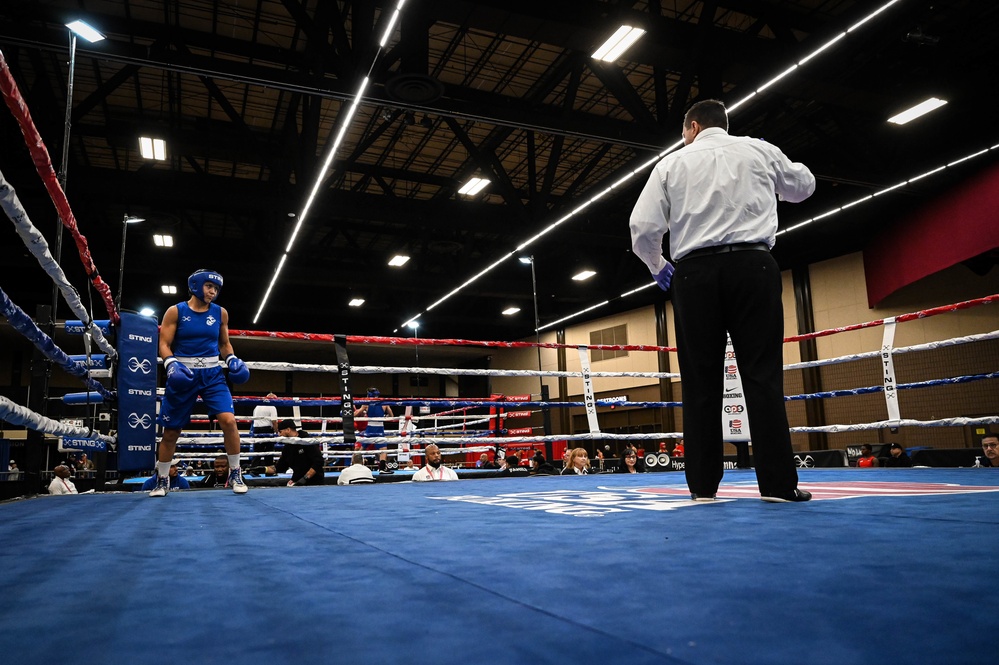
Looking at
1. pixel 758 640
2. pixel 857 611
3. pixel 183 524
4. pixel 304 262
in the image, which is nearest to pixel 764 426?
pixel 857 611

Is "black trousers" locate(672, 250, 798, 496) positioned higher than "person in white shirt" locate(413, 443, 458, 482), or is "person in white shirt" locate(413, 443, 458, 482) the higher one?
"black trousers" locate(672, 250, 798, 496)

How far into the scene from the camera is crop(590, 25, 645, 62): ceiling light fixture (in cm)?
575

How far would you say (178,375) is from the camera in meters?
2.98

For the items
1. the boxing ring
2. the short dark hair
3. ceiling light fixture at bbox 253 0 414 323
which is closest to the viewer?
the boxing ring

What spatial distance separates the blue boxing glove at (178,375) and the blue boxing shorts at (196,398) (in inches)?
1.0

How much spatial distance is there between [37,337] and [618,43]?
5.34m

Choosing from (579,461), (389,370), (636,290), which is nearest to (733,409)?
(579,461)

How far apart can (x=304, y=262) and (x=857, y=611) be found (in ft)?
41.1

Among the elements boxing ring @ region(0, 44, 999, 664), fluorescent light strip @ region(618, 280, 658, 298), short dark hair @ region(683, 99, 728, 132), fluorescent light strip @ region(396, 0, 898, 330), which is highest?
fluorescent light strip @ region(396, 0, 898, 330)

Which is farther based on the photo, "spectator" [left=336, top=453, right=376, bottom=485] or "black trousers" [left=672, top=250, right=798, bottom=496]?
"spectator" [left=336, top=453, right=376, bottom=485]

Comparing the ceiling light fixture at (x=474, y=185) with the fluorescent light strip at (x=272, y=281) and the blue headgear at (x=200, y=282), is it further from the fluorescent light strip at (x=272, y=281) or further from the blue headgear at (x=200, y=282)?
the blue headgear at (x=200, y=282)

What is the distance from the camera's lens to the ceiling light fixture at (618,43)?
575cm

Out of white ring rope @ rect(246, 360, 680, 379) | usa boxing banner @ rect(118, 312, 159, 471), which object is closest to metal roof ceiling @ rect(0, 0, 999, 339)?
white ring rope @ rect(246, 360, 680, 379)

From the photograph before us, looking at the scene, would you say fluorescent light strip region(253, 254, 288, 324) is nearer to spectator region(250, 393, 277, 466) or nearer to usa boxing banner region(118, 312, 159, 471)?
spectator region(250, 393, 277, 466)
